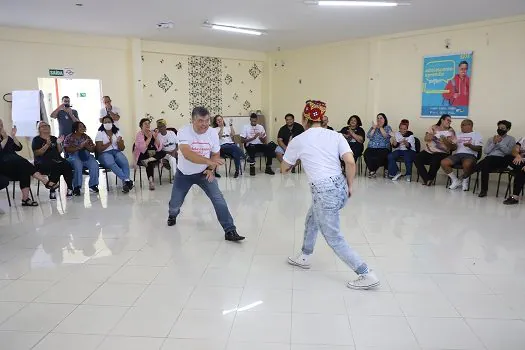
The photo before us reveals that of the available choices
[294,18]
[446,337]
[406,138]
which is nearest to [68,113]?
[294,18]

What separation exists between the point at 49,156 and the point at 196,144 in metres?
3.10

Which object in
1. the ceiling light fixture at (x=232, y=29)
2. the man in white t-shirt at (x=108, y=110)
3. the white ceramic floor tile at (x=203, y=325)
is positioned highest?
the ceiling light fixture at (x=232, y=29)

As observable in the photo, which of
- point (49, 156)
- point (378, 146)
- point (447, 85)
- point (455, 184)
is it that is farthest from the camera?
point (378, 146)

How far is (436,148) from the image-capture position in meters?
7.00

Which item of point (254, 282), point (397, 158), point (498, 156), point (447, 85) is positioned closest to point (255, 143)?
point (397, 158)

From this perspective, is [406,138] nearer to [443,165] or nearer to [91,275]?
[443,165]

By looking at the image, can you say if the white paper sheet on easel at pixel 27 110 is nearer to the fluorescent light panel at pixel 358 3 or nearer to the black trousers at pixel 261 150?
the black trousers at pixel 261 150

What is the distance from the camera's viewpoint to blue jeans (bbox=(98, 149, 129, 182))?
6.61 metres

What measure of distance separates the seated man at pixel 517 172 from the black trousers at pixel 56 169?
6.22 m

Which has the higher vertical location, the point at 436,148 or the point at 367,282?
the point at 436,148

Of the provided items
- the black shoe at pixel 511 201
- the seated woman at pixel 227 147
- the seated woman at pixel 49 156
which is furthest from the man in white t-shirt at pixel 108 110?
the black shoe at pixel 511 201

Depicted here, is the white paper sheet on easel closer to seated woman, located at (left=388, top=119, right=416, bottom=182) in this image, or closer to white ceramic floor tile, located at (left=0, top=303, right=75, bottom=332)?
white ceramic floor tile, located at (left=0, top=303, right=75, bottom=332)

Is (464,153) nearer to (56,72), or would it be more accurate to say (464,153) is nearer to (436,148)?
(436,148)

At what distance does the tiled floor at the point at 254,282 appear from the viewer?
245 centimetres
